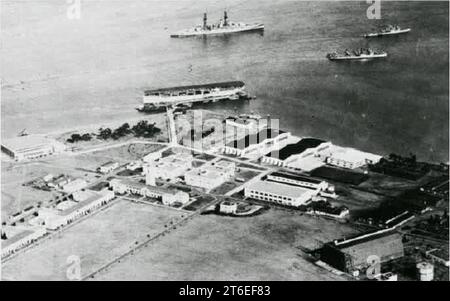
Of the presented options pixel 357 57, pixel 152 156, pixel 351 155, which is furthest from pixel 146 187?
pixel 357 57

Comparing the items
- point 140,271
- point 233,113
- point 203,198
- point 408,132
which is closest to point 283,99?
point 233,113

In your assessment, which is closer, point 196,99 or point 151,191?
point 151,191

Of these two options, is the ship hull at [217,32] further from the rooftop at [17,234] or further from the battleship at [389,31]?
the rooftop at [17,234]

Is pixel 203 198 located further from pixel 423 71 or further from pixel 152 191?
pixel 423 71

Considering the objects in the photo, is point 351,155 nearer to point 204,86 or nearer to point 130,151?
point 130,151

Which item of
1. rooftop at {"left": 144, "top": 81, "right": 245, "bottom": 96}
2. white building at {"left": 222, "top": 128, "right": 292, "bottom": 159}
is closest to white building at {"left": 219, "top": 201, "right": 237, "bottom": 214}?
white building at {"left": 222, "top": 128, "right": 292, "bottom": 159}

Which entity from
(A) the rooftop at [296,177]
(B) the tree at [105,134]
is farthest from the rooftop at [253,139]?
(B) the tree at [105,134]
